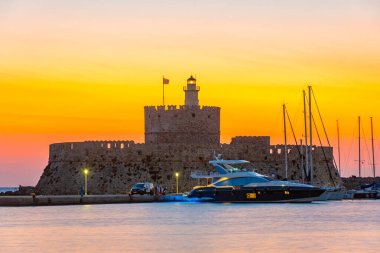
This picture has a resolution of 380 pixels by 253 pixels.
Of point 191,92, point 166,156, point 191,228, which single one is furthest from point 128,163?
point 191,228

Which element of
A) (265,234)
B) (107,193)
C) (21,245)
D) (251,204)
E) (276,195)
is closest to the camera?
(21,245)

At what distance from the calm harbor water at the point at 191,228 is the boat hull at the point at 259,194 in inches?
20.8

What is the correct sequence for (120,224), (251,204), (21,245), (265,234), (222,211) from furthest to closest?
(251,204), (222,211), (120,224), (265,234), (21,245)

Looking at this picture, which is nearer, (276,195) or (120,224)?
(120,224)

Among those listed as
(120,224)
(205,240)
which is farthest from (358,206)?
(205,240)

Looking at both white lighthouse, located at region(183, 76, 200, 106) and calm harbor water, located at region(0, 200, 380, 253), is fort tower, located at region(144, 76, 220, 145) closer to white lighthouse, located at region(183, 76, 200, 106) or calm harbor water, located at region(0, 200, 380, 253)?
white lighthouse, located at region(183, 76, 200, 106)

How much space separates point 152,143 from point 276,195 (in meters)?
15.4

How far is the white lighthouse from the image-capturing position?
78125 millimetres

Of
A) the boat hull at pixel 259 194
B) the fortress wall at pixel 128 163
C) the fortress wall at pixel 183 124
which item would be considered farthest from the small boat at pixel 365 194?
the boat hull at pixel 259 194

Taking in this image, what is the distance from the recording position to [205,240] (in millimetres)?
39812

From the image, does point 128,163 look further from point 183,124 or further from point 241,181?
point 241,181

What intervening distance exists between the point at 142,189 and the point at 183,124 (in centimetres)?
800

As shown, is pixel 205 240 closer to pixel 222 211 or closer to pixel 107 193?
pixel 222 211

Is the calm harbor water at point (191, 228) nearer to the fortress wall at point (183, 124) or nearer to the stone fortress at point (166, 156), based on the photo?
the stone fortress at point (166, 156)
